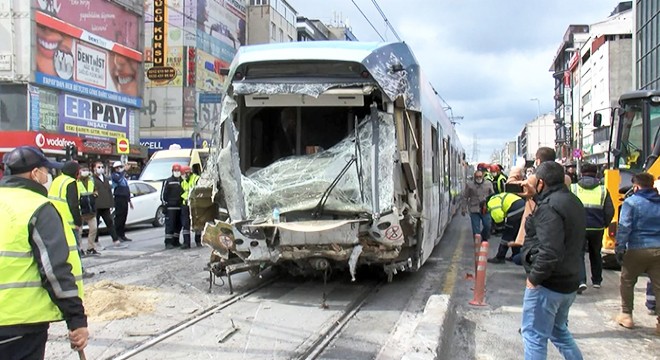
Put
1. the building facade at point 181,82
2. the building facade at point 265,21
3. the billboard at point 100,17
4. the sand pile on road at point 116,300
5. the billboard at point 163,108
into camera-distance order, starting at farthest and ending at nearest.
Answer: the building facade at point 265,21, the billboard at point 163,108, the building facade at point 181,82, the billboard at point 100,17, the sand pile on road at point 116,300

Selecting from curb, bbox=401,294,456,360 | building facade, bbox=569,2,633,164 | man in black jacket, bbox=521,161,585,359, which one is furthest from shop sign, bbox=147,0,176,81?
building facade, bbox=569,2,633,164

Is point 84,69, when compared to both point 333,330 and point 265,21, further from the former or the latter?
point 333,330

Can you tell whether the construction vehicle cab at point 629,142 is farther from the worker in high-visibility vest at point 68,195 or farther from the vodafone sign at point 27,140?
the vodafone sign at point 27,140

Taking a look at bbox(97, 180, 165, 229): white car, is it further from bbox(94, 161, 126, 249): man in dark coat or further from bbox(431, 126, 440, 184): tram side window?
bbox(431, 126, 440, 184): tram side window

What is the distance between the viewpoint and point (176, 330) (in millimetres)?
5551

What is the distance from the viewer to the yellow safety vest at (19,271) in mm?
2727

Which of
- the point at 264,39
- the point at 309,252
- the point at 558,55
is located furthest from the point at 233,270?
the point at 558,55

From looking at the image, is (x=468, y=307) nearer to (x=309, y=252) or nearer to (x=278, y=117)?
(x=309, y=252)

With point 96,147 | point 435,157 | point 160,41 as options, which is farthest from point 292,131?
point 160,41

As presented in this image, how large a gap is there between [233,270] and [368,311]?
1.90 meters

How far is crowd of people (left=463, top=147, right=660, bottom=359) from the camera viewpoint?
389 cm

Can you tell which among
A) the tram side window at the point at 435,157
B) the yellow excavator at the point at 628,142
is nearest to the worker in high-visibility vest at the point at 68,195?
the tram side window at the point at 435,157

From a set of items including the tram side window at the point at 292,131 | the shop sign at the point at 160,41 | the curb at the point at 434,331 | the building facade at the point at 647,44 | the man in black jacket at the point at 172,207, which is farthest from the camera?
the shop sign at the point at 160,41

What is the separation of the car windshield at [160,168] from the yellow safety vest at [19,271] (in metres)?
16.3
